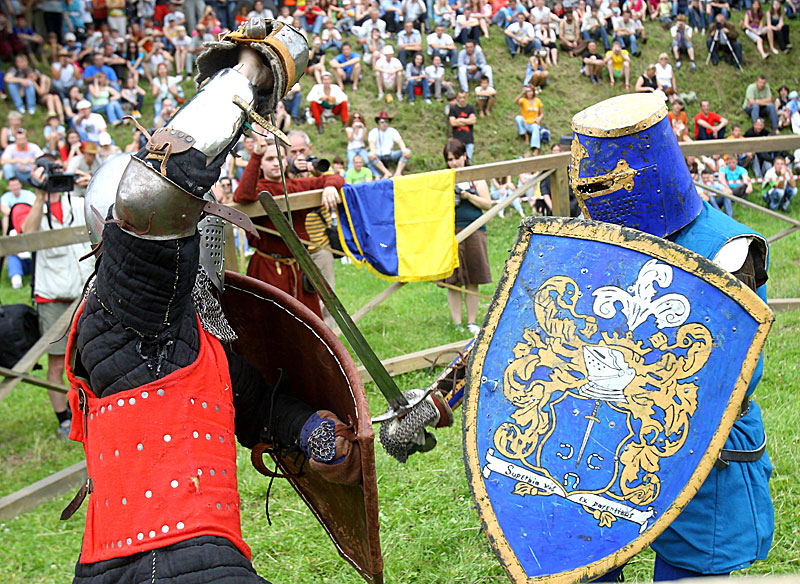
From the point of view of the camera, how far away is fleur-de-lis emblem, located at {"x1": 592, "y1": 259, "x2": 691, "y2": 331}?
6.77ft

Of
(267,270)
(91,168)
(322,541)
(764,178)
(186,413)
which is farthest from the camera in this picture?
(764,178)

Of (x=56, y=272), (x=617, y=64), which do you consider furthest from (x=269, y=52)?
(x=617, y=64)

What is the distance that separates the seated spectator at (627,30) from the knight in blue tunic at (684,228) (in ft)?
52.9

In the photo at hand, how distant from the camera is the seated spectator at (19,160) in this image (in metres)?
11.0

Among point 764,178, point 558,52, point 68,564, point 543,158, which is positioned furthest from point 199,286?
point 558,52

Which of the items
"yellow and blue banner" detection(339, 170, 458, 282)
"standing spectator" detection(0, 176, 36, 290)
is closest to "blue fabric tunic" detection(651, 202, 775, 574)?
"yellow and blue banner" detection(339, 170, 458, 282)

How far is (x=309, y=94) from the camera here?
46.1ft

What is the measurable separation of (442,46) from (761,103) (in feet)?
19.9

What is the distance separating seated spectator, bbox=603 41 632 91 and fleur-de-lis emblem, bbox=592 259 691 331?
1546cm

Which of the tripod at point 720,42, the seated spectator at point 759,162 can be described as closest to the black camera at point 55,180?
the seated spectator at point 759,162

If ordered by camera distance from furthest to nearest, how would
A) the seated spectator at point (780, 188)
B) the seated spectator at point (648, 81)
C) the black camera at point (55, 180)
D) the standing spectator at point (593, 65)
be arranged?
the standing spectator at point (593, 65), the seated spectator at point (648, 81), the seated spectator at point (780, 188), the black camera at point (55, 180)

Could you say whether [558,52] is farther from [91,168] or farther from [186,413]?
[186,413]

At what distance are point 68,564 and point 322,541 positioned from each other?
3.90 feet

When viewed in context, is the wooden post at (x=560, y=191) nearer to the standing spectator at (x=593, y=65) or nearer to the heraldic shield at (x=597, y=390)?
the heraldic shield at (x=597, y=390)
